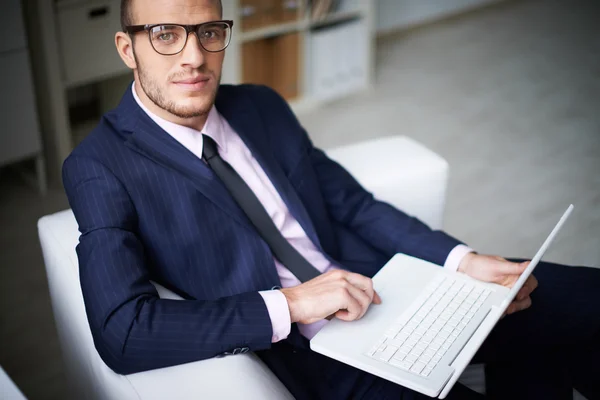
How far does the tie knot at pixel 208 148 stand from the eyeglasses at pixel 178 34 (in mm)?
179

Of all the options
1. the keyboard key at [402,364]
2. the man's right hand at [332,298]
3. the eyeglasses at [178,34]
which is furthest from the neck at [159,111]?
the keyboard key at [402,364]

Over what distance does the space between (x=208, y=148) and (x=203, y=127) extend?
54 mm

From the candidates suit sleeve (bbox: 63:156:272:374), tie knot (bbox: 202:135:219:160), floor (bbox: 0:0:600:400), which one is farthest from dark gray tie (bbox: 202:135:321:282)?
floor (bbox: 0:0:600:400)

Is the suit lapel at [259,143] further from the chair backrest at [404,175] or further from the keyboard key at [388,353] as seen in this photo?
the keyboard key at [388,353]

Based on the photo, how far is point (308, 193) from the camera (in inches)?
62.1

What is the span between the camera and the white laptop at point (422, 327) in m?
1.13

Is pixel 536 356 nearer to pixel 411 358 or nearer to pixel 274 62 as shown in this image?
pixel 411 358

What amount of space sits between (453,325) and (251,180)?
1.71ft

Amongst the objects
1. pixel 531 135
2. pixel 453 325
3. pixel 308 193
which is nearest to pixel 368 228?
pixel 308 193

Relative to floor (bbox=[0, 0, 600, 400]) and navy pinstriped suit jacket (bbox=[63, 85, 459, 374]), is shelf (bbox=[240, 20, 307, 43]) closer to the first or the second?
floor (bbox=[0, 0, 600, 400])

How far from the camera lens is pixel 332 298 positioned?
1.22m

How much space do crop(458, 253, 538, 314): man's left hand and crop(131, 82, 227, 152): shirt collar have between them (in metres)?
0.58

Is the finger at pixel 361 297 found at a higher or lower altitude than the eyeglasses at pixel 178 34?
lower

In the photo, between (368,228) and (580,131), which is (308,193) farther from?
(580,131)
